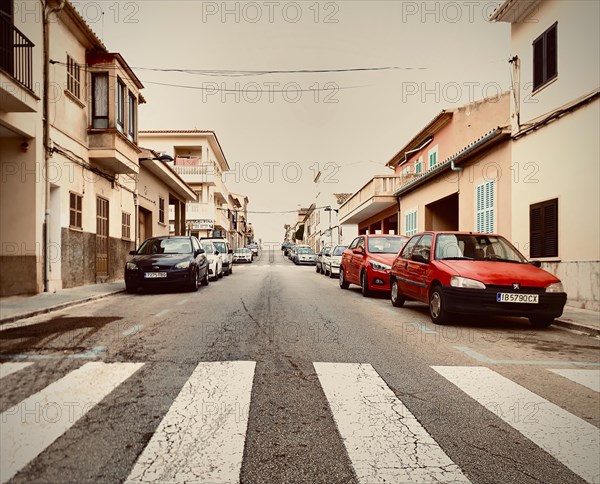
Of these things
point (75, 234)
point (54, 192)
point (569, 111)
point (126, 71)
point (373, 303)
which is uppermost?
point (126, 71)

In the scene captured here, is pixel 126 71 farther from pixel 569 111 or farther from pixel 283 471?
pixel 283 471

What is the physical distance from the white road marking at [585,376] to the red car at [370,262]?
286 inches

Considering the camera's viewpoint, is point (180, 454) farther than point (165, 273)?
No

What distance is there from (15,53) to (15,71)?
0.43 m

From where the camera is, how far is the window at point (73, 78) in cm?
1457

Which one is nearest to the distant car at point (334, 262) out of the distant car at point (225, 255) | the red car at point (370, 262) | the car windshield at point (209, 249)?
the distant car at point (225, 255)

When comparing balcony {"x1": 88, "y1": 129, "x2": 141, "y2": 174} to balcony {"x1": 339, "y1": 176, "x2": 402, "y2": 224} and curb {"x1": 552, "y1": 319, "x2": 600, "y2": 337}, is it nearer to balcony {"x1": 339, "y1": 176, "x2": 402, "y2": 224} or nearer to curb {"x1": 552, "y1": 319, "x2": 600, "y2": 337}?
curb {"x1": 552, "y1": 319, "x2": 600, "y2": 337}

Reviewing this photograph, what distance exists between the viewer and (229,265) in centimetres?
2538

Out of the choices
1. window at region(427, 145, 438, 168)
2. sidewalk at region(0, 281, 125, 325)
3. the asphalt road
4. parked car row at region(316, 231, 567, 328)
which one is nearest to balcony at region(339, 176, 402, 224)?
window at region(427, 145, 438, 168)

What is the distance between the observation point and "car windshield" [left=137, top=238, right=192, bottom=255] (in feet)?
48.2

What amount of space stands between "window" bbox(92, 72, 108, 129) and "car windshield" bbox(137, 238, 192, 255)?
4364mm

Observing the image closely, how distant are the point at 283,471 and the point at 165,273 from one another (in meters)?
11.3

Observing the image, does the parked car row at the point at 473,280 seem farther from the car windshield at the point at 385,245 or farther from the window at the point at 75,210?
the window at the point at 75,210

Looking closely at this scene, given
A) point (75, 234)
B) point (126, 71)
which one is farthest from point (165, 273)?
point (126, 71)
